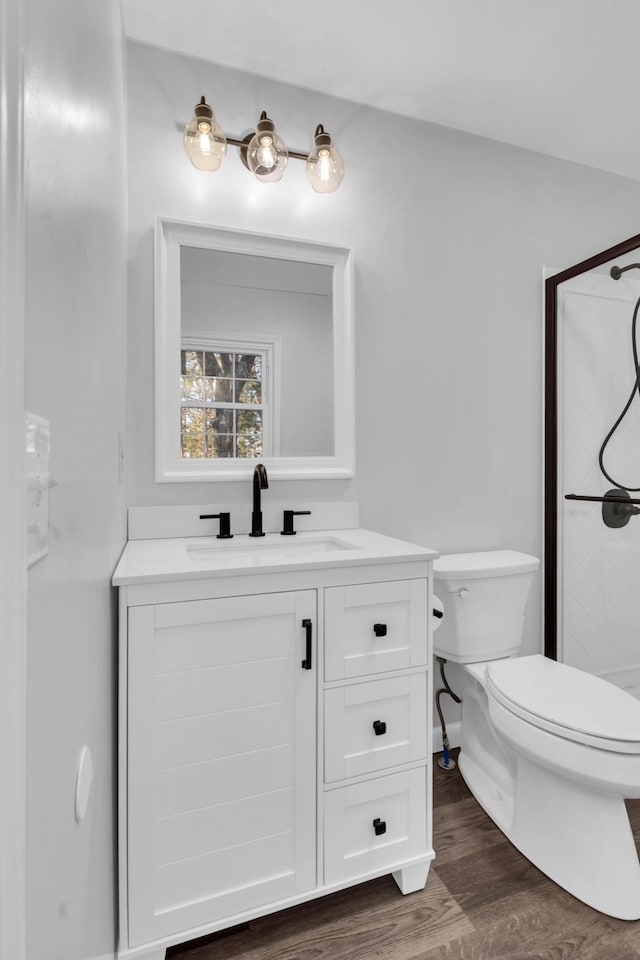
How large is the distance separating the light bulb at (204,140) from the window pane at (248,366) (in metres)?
0.59

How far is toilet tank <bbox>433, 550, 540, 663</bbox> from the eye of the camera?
5.72 ft

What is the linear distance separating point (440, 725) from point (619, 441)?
1.43m

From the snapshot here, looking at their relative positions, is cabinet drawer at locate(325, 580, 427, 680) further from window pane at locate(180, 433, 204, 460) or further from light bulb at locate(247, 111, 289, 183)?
light bulb at locate(247, 111, 289, 183)

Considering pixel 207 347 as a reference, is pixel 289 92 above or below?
above

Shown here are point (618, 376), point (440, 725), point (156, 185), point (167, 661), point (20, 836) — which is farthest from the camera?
point (618, 376)

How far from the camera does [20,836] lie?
35 cm

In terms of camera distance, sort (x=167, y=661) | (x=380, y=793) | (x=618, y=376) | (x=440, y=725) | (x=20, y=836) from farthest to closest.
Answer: (x=618, y=376) < (x=440, y=725) < (x=380, y=793) < (x=167, y=661) < (x=20, y=836)

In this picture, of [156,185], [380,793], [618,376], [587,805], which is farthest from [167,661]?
[618,376]

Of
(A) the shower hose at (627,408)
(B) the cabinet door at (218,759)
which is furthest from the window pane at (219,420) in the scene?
(A) the shower hose at (627,408)

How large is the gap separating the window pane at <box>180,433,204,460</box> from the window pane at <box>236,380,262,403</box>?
7.7 inches

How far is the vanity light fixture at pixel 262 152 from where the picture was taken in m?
1.56

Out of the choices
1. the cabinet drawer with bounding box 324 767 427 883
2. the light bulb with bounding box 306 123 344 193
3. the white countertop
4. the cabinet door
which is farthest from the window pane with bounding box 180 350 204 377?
the cabinet drawer with bounding box 324 767 427 883

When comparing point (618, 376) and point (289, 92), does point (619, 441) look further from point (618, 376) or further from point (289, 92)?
point (289, 92)

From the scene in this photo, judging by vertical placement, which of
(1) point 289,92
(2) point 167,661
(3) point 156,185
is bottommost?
(2) point 167,661
